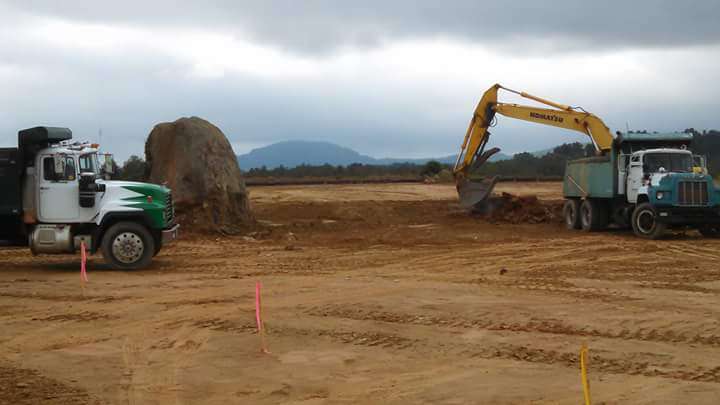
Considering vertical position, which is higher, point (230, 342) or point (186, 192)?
point (186, 192)

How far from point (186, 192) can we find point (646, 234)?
505 inches

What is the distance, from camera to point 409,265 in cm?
1748

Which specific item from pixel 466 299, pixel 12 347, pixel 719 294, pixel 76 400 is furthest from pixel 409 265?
pixel 76 400

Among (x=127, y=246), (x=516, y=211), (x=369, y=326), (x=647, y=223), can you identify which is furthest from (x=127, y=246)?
(x=516, y=211)

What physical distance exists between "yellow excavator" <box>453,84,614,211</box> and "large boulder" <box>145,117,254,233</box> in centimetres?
849

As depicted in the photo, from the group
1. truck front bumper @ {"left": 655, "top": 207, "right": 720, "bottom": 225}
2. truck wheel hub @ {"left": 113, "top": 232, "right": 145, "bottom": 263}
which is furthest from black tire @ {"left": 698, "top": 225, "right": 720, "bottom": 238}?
truck wheel hub @ {"left": 113, "top": 232, "right": 145, "bottom": 263}

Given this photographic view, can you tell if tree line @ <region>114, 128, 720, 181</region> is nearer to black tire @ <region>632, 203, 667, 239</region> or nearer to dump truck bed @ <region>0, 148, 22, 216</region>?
black tire @ <region>632, 203, 667, 239</region>

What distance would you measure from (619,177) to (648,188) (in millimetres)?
1627

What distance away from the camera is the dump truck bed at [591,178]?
80.3 feet

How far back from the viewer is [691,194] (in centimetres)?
2194

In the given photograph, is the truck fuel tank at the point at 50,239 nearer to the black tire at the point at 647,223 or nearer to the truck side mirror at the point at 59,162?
the truck side mirror at the point at 59,162

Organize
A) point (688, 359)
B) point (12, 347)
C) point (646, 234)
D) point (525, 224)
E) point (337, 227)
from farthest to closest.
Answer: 1. point (525, 224)
2. point (337, 227)
3. point (646, 234)
4. point (12, 347)
5. point (688, 359)

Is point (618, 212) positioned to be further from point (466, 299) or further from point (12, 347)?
point (12, 347)

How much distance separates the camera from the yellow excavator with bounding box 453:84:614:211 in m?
26.4
